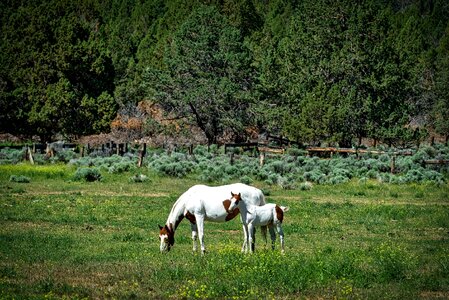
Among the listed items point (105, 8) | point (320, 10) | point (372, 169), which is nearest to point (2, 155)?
point (372, 169)

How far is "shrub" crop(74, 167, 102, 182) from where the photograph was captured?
43.3 metres

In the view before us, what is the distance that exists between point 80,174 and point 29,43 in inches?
1213

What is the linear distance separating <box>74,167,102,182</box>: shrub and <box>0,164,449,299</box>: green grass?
3.30m

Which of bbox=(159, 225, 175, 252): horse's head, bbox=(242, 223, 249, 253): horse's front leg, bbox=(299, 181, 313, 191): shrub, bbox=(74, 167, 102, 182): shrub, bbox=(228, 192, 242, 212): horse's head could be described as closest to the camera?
bbox=(242, 223, 249, 253): horse's front leg

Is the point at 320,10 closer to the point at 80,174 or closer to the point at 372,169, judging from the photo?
the point at 372,169

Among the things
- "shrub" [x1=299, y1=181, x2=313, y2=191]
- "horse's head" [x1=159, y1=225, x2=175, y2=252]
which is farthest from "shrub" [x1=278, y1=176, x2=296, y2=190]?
"horse's head" [x1=159, y1=225, x2=175, y2=252]

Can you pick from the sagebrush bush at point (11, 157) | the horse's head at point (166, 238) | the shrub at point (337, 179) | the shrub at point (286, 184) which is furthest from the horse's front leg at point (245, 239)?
the sagebrush bush at point (11, 157)

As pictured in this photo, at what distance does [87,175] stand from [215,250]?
23823 mm

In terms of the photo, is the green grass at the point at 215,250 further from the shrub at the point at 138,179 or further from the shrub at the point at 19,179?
the shrub at the point at 138,179

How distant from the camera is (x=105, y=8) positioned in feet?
497

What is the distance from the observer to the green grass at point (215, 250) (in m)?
16.1

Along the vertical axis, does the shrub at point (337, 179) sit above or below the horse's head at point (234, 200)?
below

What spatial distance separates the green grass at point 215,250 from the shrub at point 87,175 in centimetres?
330

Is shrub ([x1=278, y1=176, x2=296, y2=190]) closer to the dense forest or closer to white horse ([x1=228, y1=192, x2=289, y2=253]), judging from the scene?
the dense forest
